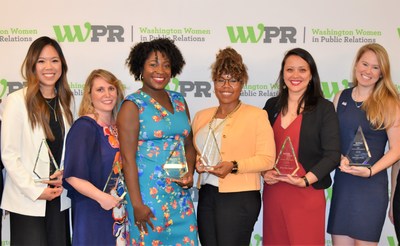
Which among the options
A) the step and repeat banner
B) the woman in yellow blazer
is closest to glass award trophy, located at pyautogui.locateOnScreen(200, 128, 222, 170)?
the woman in yellow blazer

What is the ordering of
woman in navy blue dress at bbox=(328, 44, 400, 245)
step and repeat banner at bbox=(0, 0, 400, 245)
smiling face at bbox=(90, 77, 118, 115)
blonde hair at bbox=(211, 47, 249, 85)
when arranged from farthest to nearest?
step and repeat banner at bbox=(0, 0, 400, 245)
woman in navy blue dress at bbox=(328, 44, 400, 245)
blonde hair at bbox=(211, 47, 249, 85)
smiling face at bbox=(90, 77, 118, 115)

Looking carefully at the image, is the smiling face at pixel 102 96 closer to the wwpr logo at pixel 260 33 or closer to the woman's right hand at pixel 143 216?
the woman's right hand at pixel 143 216

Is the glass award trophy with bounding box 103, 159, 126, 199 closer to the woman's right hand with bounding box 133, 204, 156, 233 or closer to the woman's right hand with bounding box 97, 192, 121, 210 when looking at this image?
the woman's right hand with bounding box 97, 192, 121, 210

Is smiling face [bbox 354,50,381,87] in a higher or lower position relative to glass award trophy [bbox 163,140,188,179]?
higher

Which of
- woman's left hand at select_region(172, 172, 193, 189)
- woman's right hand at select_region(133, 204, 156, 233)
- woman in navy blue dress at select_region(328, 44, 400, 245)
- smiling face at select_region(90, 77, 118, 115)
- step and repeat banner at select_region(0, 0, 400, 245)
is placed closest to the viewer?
woman's right hand at select_region(133, 204, 156, 233)

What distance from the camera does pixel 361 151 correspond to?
9.32ft

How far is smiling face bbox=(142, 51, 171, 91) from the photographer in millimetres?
2594

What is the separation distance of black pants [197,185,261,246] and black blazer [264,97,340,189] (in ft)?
1.40

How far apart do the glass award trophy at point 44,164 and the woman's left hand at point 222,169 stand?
0.99 metres

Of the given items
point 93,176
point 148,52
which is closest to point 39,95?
point 93,176

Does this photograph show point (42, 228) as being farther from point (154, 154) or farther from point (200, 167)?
point (200, 167)

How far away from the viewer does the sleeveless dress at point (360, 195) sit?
291cm

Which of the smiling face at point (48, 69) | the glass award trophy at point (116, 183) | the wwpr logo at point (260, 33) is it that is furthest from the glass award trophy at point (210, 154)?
the wwpr logo at point (260, 33)

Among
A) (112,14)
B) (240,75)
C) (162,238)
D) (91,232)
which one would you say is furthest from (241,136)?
(112,14)
